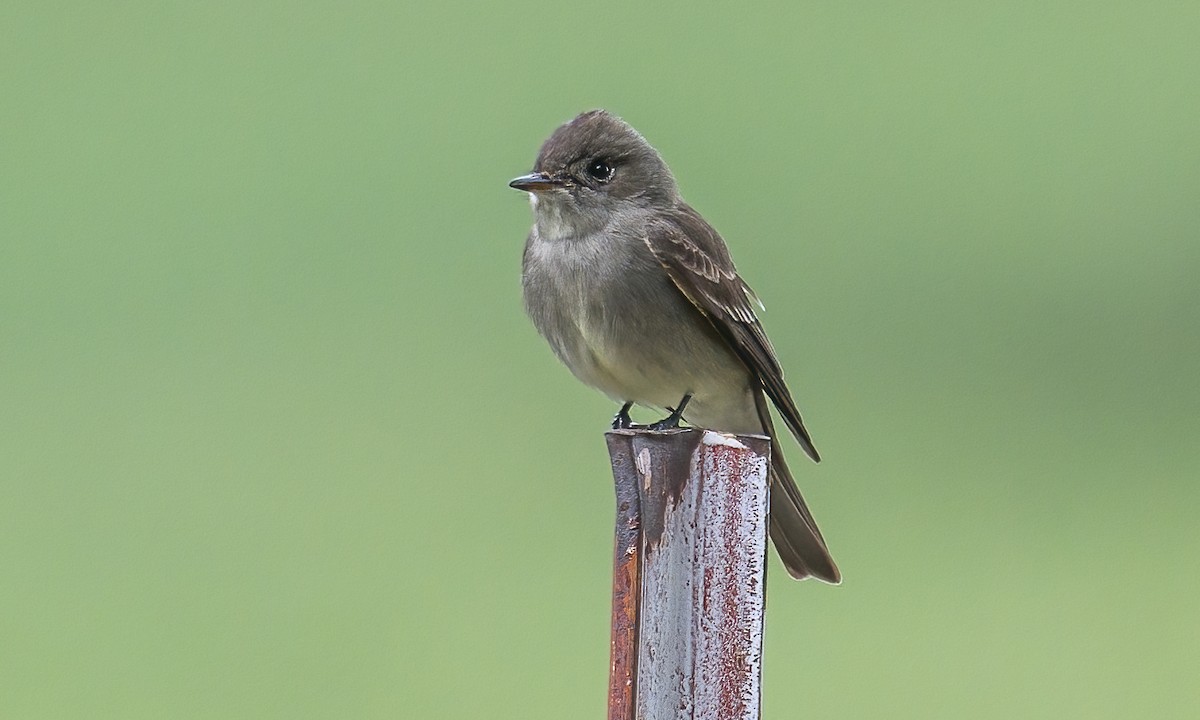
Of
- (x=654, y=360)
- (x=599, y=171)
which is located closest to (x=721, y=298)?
(x=654, y=360)

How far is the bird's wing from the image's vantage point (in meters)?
4.00

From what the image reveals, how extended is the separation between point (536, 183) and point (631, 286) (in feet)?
1.11

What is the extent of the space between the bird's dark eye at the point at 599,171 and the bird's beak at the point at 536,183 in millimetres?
94

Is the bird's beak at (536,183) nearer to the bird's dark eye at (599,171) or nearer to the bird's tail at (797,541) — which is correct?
the bird's dark eye at (599,171)

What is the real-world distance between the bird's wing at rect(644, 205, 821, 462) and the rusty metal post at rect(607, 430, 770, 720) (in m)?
1.61

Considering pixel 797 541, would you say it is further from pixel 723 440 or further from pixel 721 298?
pixel 723 440

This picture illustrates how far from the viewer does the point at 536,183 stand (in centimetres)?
406

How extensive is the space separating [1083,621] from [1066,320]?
8.64 ft

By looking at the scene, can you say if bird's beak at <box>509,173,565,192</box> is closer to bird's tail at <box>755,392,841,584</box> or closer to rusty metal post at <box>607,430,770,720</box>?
Answer: bird's tail at <box>755,392,841,584</box>

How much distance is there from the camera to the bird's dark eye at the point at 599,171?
4172 millimetres

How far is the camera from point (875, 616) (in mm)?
7070

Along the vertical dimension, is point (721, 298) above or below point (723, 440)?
above

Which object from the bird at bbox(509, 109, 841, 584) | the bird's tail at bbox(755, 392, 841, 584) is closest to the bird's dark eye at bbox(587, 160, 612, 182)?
the bird at bbox(509, 109, 841, 584)

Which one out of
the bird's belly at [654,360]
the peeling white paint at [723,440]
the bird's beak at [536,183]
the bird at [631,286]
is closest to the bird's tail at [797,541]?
the bird at [631,286]
